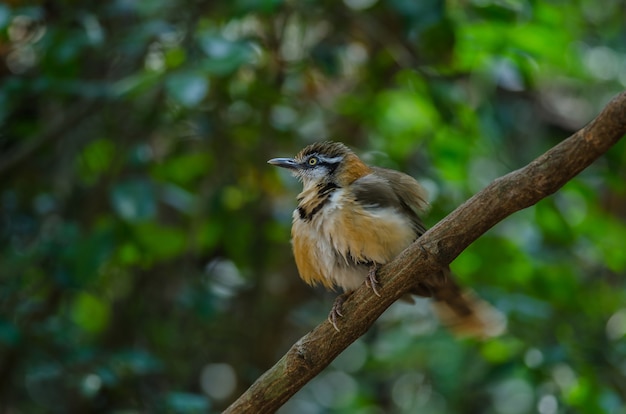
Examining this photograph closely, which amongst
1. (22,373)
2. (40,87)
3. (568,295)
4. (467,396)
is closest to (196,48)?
(40,87)

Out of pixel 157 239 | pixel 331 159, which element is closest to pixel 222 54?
pixel 331 159

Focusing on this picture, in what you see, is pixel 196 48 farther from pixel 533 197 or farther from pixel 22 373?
pixel 533 197

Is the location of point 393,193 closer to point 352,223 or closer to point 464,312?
point 352,223

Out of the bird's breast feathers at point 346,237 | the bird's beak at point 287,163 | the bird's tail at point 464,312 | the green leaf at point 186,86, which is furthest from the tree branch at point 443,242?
the green leaf at point 186,86

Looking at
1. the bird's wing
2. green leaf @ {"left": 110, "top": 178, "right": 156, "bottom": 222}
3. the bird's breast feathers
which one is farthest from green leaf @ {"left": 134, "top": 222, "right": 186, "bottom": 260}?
the bird's wing

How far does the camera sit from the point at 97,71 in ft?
18.1

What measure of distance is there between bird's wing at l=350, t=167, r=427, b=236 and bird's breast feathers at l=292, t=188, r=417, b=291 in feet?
0.14

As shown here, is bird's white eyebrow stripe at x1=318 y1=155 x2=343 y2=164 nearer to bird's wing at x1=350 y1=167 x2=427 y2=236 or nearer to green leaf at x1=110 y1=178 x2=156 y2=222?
bird's wing at x1=350 y1=167 x2=427 y2=236

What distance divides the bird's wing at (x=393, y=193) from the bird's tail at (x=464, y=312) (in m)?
0.41

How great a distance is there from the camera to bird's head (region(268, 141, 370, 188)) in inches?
144

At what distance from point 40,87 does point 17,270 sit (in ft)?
3.61

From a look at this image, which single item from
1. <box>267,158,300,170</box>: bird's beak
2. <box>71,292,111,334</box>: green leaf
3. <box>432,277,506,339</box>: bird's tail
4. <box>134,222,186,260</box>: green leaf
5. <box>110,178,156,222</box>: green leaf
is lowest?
<box>71,292,111,334</box>: green leaf

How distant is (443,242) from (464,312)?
149 cm

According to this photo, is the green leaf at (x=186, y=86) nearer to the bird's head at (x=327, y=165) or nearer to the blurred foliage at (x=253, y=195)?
the blurred foliage at (x=253, y=195)
